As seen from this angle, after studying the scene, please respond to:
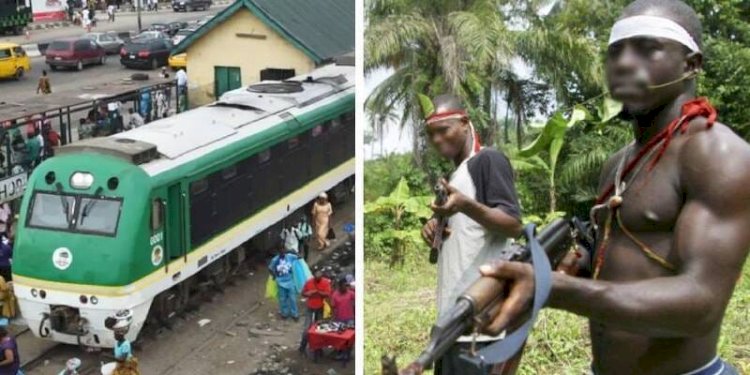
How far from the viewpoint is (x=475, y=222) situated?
2.79m

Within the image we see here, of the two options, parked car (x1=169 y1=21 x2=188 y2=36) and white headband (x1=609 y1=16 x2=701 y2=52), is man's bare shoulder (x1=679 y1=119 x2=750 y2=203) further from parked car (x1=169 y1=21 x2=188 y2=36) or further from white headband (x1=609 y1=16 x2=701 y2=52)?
parked car (x1=169 y1=21 x2=188 y2=36)

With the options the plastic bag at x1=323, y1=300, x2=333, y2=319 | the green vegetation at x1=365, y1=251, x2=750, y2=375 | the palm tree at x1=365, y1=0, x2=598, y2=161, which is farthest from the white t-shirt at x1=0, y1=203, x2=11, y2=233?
the palm tree at x1=365, y1=0, x2=598, y2=161

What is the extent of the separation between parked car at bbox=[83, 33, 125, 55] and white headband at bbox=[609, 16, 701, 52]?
17.8 ft

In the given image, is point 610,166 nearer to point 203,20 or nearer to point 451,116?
point 451,116

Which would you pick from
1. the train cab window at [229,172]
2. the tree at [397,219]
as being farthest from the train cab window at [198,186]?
the tree at [397,219]

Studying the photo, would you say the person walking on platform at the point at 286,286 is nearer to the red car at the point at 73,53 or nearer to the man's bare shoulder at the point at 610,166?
the red car at the point at 73,53

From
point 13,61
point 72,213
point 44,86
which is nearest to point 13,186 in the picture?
point 72,213

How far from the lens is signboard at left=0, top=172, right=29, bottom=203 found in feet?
20.5

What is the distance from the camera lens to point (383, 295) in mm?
7191

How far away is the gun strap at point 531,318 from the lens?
4.55ft

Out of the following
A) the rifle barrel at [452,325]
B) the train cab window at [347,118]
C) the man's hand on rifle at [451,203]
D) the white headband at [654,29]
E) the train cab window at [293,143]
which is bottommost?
the train cab window at [293,143]

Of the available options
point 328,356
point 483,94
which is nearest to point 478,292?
point 328,356

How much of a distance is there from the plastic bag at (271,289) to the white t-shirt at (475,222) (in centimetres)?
376

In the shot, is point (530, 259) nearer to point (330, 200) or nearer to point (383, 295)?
point (330, 200)
